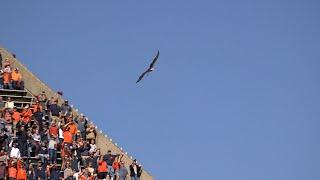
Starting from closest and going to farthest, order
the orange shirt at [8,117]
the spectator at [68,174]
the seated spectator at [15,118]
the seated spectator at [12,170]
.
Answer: the seated spectator at [12,170]
the spectator at [68,174]
the orange shirt at [8,117]
the seated spectator at [15,118]

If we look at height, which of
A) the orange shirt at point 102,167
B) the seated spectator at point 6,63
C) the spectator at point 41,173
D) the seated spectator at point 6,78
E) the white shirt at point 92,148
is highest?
the seated spectator at point 6,63

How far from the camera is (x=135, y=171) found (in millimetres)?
36781

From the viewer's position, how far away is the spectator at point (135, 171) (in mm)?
36719

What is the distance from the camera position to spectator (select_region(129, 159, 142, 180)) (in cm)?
3672

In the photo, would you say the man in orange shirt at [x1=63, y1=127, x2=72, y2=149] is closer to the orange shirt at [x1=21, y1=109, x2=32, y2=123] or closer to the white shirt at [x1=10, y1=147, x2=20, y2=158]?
the orange shirt at [x1=21, y1=109, x2=32, y2=123]

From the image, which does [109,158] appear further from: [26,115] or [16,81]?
[16,81]

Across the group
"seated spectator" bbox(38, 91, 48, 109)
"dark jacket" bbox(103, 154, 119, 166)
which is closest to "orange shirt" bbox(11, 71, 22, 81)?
"seated spectator" bbox(38, 91, 48, 109)

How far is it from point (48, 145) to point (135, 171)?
4632 mm

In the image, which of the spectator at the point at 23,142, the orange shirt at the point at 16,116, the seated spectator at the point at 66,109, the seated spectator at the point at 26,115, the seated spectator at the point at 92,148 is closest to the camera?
the spectator at the point at 23,142

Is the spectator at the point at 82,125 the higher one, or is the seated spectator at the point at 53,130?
the spectator at the point at 82,125

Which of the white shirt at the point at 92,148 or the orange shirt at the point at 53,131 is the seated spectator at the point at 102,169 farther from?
the orange shirt at the point at 53,131

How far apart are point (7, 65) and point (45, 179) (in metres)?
7.47

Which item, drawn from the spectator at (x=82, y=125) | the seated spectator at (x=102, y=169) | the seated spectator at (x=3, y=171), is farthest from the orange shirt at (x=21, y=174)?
the spectator at (x=82, y=125)

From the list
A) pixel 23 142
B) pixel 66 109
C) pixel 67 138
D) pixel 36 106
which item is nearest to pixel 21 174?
pixel 23 142
